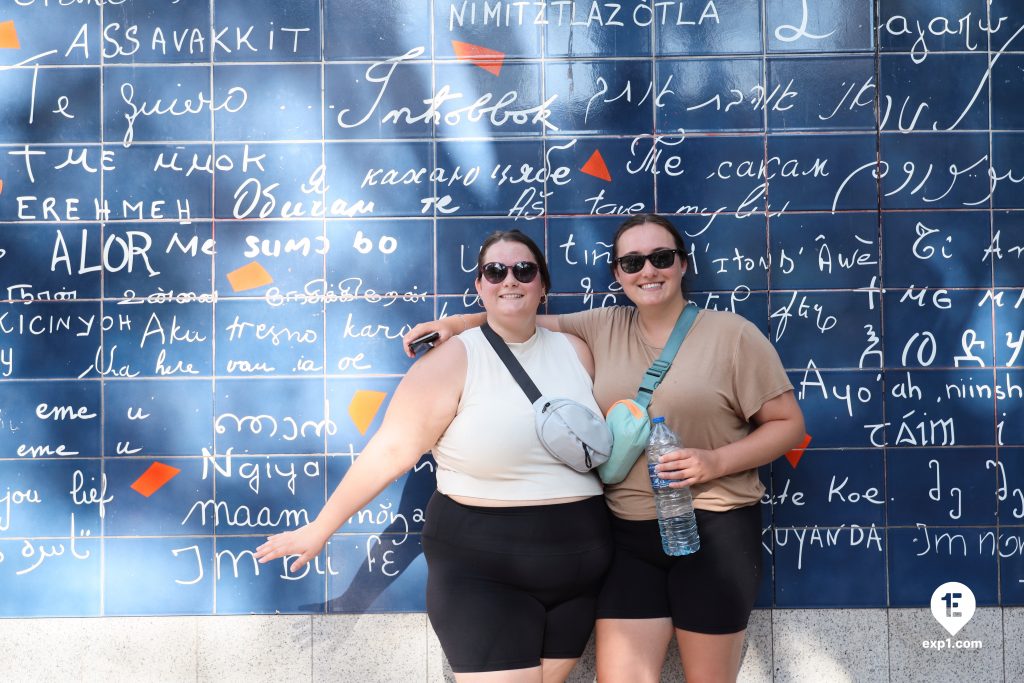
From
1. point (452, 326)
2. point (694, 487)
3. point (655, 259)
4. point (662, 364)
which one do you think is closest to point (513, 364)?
point (452, 326)

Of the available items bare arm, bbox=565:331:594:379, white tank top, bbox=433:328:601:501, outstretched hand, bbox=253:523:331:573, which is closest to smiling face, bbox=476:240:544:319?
white tank top, bbox=433:328:601:501

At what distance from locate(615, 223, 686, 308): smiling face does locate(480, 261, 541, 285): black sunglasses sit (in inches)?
13.7

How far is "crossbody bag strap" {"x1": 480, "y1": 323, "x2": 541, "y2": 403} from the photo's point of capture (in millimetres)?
2424

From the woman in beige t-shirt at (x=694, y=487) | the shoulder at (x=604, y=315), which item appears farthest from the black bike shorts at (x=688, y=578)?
the shoulder at (x=604, y=315)

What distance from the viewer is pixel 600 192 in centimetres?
327

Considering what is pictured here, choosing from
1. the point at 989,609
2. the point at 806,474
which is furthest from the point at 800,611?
the point at 989,609

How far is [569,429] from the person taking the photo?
2334mm

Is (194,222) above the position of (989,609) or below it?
above

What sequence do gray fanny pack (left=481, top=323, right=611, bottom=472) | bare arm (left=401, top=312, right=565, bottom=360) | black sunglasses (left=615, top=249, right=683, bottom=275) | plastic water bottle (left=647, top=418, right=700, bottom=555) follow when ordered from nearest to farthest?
gray fanny pack (left=481, top=323, right=611, bottom=472) → plastic water bottle (left=647, top=418, right=700, bottom=555) → black sunglasses (left=615, top=249, right=683, bottom=275) → bare arm (left=401, top=312, right=565, bottom=360)

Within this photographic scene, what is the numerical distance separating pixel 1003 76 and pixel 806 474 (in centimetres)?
199

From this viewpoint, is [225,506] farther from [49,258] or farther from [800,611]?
[800,611]

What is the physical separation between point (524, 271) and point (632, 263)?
392mm

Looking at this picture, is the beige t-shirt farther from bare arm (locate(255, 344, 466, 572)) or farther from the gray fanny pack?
bare arm (locate(255, 344, 466, 572))

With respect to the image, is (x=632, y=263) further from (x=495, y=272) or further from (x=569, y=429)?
(x=569, y=429)
